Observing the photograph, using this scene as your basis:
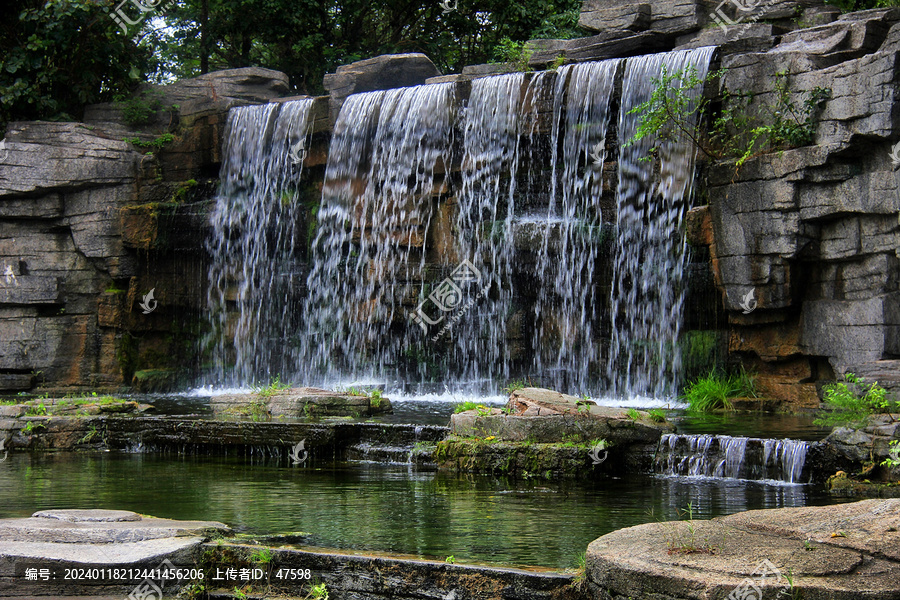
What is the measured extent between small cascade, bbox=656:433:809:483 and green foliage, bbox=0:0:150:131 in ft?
53.9

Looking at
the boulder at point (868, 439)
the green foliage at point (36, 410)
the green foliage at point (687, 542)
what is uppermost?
the boulder at point (868, 439)

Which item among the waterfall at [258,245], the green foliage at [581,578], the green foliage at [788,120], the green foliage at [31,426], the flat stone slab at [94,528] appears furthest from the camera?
the waterfall at [258,245]

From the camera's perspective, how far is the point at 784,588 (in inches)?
143

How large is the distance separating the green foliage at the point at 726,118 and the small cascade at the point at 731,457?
6044 millimetres

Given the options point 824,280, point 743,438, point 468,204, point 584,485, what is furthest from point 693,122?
point 584,485

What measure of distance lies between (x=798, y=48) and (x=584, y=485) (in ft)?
31.1

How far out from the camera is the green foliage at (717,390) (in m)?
13.6

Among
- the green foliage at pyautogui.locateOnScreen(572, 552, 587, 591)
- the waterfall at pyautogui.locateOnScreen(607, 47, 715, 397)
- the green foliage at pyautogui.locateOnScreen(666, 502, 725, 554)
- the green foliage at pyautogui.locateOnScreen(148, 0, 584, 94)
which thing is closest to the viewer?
the green foliage at pyautogui.locateOnScreen(666, 502, 725, 554)

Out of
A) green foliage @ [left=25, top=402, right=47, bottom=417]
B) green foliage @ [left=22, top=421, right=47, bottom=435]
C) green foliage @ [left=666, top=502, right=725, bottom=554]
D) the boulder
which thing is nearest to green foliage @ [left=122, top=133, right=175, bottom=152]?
green foliage @ [left=25, top=402, right=47, bottom=417]

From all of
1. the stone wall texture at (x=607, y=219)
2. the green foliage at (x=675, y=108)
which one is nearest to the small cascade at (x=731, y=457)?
the stone wall texture at (x=607, y=219)

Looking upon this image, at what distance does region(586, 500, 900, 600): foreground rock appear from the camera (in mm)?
3689

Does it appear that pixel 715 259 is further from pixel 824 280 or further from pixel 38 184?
pixel 38 184

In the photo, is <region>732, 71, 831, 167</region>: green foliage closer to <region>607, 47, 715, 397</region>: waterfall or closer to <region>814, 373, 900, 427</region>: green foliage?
<region>607, 47, 715, 397</region>: waterfall

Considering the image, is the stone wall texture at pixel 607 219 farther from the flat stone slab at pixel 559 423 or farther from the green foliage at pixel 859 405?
the flat stone slab at pixel 559 423
